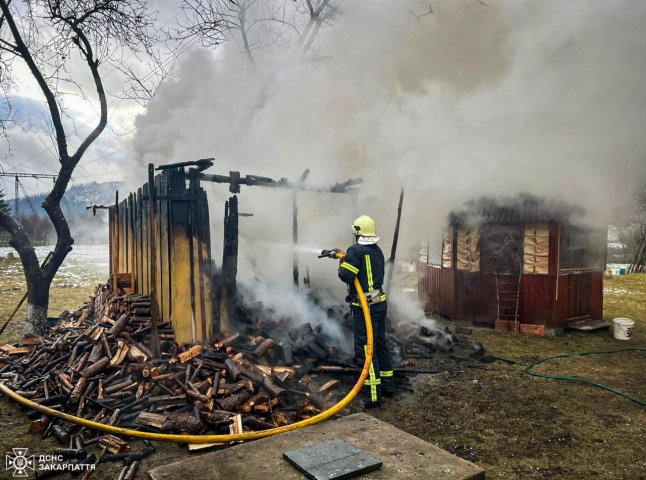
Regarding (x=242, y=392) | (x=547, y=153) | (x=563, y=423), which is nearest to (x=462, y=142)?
(x=547, y=153)

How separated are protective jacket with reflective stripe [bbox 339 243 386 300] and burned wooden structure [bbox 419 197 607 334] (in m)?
5.85

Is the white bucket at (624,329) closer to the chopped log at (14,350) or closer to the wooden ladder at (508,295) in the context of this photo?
the wooden ladder at (508,295)

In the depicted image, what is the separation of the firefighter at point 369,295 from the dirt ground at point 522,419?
35 centimetres

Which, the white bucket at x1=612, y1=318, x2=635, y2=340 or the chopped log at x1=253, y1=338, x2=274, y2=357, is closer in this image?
the chopped log at x1=253, y1=338, x2=274, y2=357

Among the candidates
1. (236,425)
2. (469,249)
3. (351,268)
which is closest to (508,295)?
(469,249)

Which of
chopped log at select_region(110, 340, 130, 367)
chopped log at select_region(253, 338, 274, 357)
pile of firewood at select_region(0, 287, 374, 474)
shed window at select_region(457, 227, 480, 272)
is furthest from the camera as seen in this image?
shed window at select_region(457, 227, 480, 272)

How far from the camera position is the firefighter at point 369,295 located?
588 cm

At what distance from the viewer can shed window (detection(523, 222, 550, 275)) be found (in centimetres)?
1016

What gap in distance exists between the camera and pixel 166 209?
7383 mm

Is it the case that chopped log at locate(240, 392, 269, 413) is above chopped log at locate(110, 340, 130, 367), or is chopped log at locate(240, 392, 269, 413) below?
below

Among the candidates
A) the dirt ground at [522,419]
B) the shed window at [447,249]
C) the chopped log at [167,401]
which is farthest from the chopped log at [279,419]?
the shed window at [447,249]

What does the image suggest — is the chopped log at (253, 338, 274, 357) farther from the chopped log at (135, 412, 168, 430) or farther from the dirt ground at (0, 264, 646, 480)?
the dirt ground at (0, 264, 646, 480)

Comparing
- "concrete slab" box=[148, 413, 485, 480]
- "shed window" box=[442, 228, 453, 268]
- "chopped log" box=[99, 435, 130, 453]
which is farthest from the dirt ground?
"shed window" box=[442, 228, 453, 268]

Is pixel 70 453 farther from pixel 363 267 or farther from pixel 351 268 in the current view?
pixel 363 267
